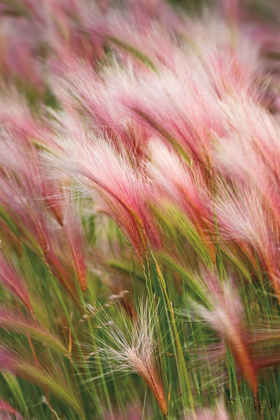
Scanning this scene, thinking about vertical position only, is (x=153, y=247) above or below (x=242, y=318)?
above

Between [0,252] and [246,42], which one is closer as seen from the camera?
[0,252]

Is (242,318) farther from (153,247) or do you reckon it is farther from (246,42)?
(246,42)

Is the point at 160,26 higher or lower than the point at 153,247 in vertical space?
higher

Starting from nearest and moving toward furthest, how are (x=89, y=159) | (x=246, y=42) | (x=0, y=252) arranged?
(x=89, y=159)
(x=0, y=252)
(x=246, y=42)

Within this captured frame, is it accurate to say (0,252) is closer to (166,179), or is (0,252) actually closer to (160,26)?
(166,179)

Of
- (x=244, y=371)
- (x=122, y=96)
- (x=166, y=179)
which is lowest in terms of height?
(x=244, y=371)

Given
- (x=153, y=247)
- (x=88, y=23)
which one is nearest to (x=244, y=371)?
(x=153, y=247)

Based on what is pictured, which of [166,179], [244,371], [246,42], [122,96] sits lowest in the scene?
[244,371]

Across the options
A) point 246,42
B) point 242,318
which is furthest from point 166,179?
point 246,42

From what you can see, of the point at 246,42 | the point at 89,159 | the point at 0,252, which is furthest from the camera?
the point at 246,42
